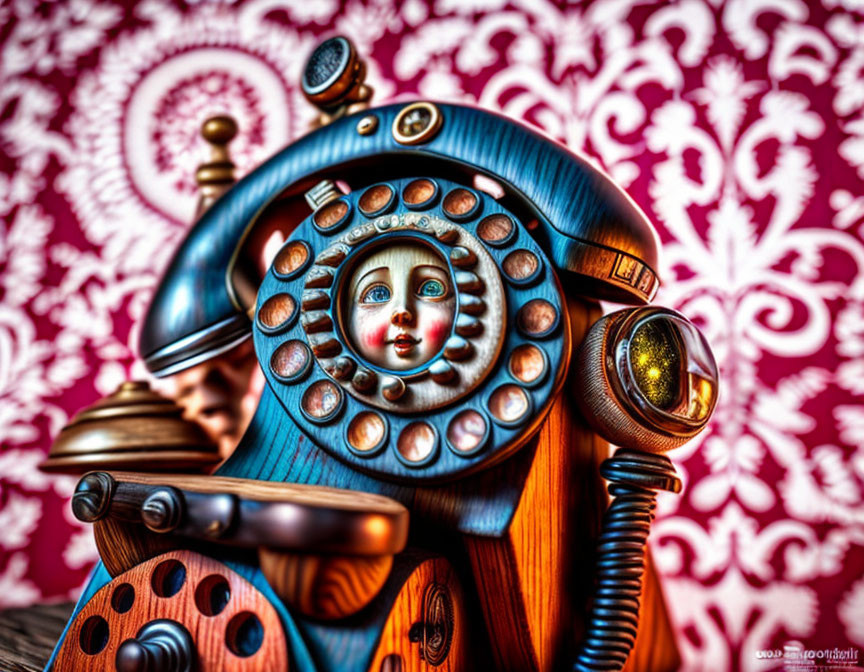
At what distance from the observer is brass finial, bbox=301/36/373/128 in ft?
2.30

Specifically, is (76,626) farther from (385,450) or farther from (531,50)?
(531,50)

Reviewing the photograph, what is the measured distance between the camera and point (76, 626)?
491 mm

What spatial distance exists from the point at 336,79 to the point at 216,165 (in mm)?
Result: 295

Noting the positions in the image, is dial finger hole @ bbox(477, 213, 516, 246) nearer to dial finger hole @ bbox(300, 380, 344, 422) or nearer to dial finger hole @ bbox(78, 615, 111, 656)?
dial finger hole @ bbox(300, 380, 344, 422)

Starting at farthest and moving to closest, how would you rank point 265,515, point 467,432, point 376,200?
point 376,200
point 467,432
point 265,515

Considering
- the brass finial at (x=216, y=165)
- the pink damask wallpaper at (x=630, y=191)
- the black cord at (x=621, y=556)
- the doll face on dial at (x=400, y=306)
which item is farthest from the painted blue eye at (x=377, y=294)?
the pink damask wallpaper at (x=630, y=191)

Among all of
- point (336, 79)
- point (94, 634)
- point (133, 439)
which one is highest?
point (336, 79)

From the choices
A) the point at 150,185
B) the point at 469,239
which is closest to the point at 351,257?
the point at 469,239

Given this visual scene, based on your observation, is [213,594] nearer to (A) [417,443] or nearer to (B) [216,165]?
(A) [417,443]

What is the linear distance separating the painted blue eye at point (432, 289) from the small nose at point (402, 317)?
25 millimetres

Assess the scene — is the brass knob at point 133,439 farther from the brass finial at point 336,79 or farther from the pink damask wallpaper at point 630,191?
the pink damask wallpaper at point 630,191

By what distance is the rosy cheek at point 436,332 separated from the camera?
55 cm

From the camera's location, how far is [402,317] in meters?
0.55

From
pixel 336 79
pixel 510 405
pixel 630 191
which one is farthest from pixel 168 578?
pixel 630 191
